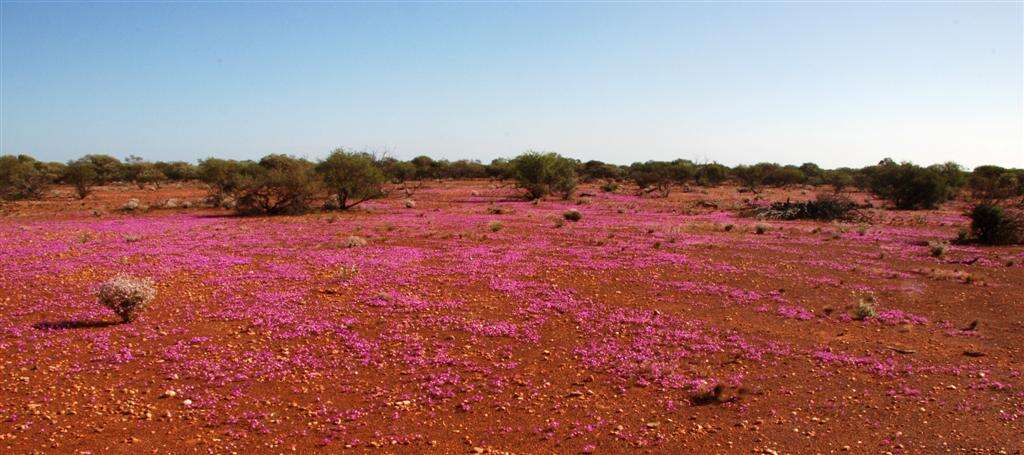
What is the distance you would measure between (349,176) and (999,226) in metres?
34.9

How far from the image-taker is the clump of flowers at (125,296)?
10.1 m

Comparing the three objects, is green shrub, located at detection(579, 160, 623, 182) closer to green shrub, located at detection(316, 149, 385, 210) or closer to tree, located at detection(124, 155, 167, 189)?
green shrub, located at detection(316, 149, 385, 210)

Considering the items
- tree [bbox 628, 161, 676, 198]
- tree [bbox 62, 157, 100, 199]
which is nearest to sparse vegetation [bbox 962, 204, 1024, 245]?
tree [bbox 628, 161, 676, 198]

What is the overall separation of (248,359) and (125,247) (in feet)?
47.1

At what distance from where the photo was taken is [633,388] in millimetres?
7906

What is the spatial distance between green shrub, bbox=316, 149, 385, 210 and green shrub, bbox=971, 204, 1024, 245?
110 feet

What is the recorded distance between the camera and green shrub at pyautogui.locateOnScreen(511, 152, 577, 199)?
159ft

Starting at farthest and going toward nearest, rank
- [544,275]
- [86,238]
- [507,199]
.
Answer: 1. [507,199]
2. [86,238]
3. [544,275]

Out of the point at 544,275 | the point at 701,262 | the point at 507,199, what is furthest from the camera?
the point at 507,199

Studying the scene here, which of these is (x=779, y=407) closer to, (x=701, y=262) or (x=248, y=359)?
(x=248, y=359)

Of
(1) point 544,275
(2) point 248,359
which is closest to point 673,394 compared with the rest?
(2) point 248,359

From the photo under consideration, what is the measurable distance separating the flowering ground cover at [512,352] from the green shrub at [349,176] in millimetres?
18894

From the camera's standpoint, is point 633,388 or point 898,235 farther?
point 898,235

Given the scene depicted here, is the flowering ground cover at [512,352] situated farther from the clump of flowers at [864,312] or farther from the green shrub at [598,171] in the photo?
the green shrub at [598,171]
